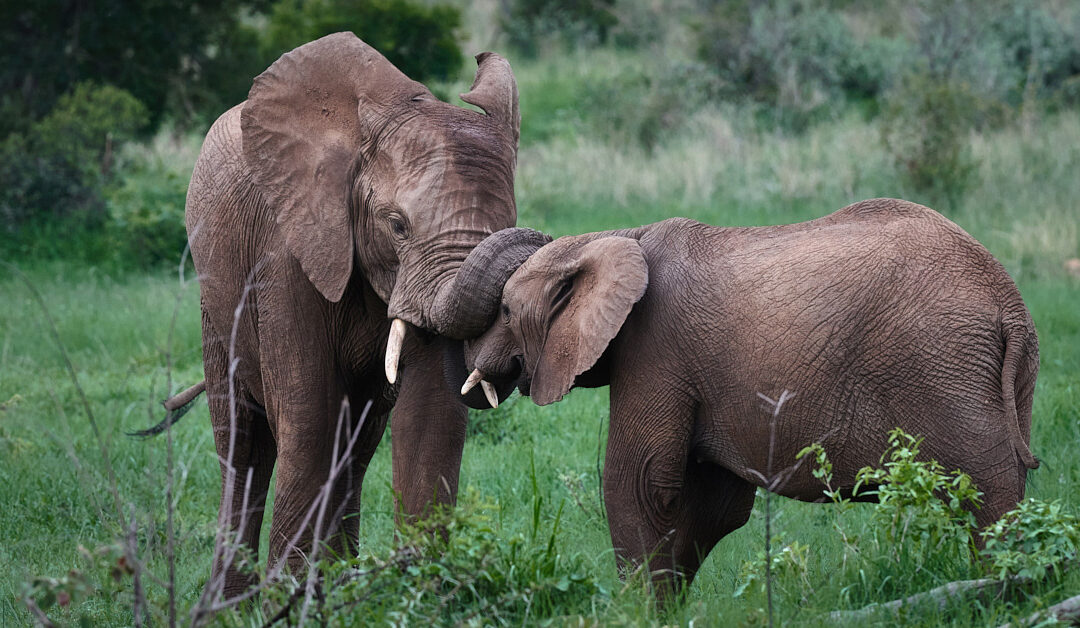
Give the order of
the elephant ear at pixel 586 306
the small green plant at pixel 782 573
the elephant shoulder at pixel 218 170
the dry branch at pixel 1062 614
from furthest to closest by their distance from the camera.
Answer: the elephant shoulder at pixel 218 170
the elephant ear at pixel 586 306
the small green plant at pixel 782 573
the dry branch at pixel 1062 614

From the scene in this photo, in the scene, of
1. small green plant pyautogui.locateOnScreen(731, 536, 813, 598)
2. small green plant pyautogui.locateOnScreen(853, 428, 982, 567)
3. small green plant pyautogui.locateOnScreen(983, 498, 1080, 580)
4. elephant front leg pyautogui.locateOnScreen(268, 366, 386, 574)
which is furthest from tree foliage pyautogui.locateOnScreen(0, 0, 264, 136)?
small green plant pyautogui.locateOnScreen(983, 498, 1080, 580)

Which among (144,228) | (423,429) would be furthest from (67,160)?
(423,429)

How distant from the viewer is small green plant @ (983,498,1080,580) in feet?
12.6

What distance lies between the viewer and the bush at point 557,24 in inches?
1097

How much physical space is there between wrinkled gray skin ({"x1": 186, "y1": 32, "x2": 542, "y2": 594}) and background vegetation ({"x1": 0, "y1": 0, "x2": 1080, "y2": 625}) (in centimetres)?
52

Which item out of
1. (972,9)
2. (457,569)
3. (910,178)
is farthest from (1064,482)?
(972,9)

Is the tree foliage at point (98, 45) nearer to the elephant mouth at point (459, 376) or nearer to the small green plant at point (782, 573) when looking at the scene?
the elephant mouth at point (459, 376)

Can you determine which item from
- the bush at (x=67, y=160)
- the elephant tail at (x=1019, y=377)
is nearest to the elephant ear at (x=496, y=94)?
the elephant tail at (x=1019, y=377)

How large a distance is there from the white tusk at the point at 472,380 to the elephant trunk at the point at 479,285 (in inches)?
6.0

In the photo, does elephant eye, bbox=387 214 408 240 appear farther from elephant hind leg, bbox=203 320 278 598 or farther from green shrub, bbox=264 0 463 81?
green shrub, bbox=264 0 463 81

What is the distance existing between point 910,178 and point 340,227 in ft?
34.8

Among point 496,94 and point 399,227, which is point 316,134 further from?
point 496,94

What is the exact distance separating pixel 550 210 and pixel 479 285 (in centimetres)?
1082

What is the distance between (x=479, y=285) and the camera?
15.1 feet
